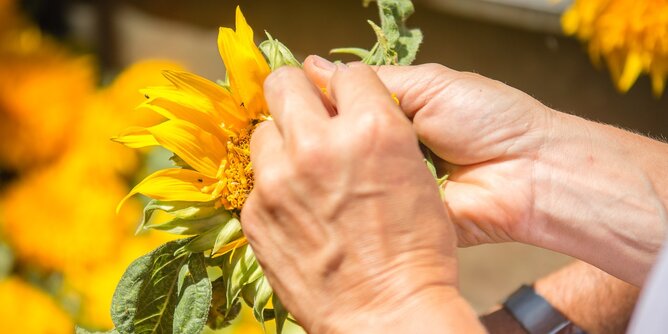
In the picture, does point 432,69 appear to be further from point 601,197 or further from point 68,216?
point 68,216

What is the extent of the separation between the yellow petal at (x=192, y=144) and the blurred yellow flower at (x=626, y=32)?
0.81m

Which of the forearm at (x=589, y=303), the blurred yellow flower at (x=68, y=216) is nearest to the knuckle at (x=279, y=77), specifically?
the forearm at (x=589, y=303)

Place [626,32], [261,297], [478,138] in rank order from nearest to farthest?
[261,297] → [478,138] → [626,32]

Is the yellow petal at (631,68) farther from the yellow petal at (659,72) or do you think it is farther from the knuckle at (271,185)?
the knuckle at (271,185)

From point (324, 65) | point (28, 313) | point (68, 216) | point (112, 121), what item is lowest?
point (28, 313)

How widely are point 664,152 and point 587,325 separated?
32cm

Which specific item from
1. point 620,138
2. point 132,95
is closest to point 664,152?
point 620,138

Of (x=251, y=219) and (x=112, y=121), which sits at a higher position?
(x=251, y=219)

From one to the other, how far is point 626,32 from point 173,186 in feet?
2.89

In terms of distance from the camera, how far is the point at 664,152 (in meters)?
0.96

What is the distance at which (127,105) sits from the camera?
1628 millimetres

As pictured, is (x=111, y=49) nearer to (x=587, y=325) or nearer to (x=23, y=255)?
(x=23, y=255)

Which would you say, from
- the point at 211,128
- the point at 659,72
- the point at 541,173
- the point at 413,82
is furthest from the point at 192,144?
the point at 659,72

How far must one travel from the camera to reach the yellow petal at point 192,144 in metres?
0.82
